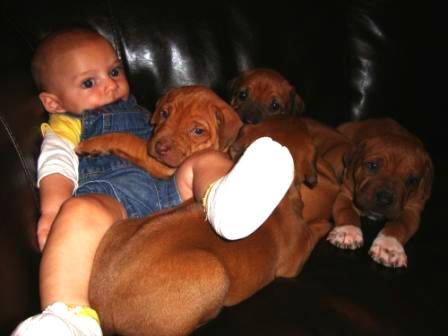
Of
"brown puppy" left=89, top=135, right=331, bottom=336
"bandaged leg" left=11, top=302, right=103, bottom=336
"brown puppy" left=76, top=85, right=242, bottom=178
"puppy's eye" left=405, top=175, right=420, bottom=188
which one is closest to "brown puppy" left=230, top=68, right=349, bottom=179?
"puppy's eye" left=405, top=175, right=420, bottom=188

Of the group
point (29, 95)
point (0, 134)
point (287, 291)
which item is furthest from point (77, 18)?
point (287, 291)

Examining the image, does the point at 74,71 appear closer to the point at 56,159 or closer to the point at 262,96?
the point at 56,159

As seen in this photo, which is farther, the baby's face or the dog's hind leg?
the baby's face

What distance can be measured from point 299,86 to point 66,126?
1.63 m

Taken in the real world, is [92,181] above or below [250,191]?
below

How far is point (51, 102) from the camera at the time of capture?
2301 millimetres

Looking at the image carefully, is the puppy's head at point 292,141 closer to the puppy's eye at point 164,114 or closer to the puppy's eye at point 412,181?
the puppy's eye at point 164,114

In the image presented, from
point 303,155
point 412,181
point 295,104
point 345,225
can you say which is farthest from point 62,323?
point 295,104

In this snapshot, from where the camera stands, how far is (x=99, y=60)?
7.40 feet

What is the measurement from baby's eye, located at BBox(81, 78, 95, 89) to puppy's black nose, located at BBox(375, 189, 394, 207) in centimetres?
167

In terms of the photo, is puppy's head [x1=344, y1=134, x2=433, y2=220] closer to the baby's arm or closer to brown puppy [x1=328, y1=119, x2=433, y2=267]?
brown puppy [x1=328, y1=119, x2=433, y2=267]

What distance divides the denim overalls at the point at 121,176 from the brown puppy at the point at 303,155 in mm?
410

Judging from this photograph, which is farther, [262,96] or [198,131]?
[262,96]

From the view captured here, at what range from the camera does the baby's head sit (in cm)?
221
